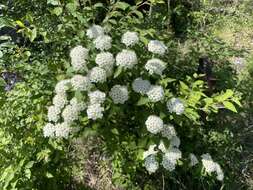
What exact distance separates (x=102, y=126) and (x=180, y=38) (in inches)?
107

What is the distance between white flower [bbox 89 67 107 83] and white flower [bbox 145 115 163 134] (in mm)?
344

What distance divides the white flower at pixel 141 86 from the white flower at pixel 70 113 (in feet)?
1.15

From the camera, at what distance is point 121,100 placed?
9.60 feet

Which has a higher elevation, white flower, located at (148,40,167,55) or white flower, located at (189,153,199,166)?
white flower, located at (148,40,167,55)

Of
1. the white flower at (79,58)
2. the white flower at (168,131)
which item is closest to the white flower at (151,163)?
the white flower at (168,131)

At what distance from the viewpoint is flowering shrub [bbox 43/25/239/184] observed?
288 centimetres

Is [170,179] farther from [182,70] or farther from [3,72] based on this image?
[3,72]

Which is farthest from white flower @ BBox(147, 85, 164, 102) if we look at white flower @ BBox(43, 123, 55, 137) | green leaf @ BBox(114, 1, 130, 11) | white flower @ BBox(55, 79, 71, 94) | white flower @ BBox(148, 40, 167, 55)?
green leaf @ BBox(114, 1, 130, 11)

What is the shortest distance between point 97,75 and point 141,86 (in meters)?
0.27

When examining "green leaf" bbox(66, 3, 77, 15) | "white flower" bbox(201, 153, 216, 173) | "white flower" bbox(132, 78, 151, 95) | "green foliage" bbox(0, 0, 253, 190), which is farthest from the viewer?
"green leaf" bbox(66, 3, 77, 15)

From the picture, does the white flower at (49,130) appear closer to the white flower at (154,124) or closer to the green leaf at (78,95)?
the green leaf at (78,95)

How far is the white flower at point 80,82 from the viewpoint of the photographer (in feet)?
9.30

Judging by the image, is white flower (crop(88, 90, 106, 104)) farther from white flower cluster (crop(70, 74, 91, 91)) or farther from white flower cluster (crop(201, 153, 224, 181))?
white flower cluster (crop(201, 153, 224, 181))

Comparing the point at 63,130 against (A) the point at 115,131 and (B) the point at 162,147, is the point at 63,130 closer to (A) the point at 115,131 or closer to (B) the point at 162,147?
(A) the point at 115,131
